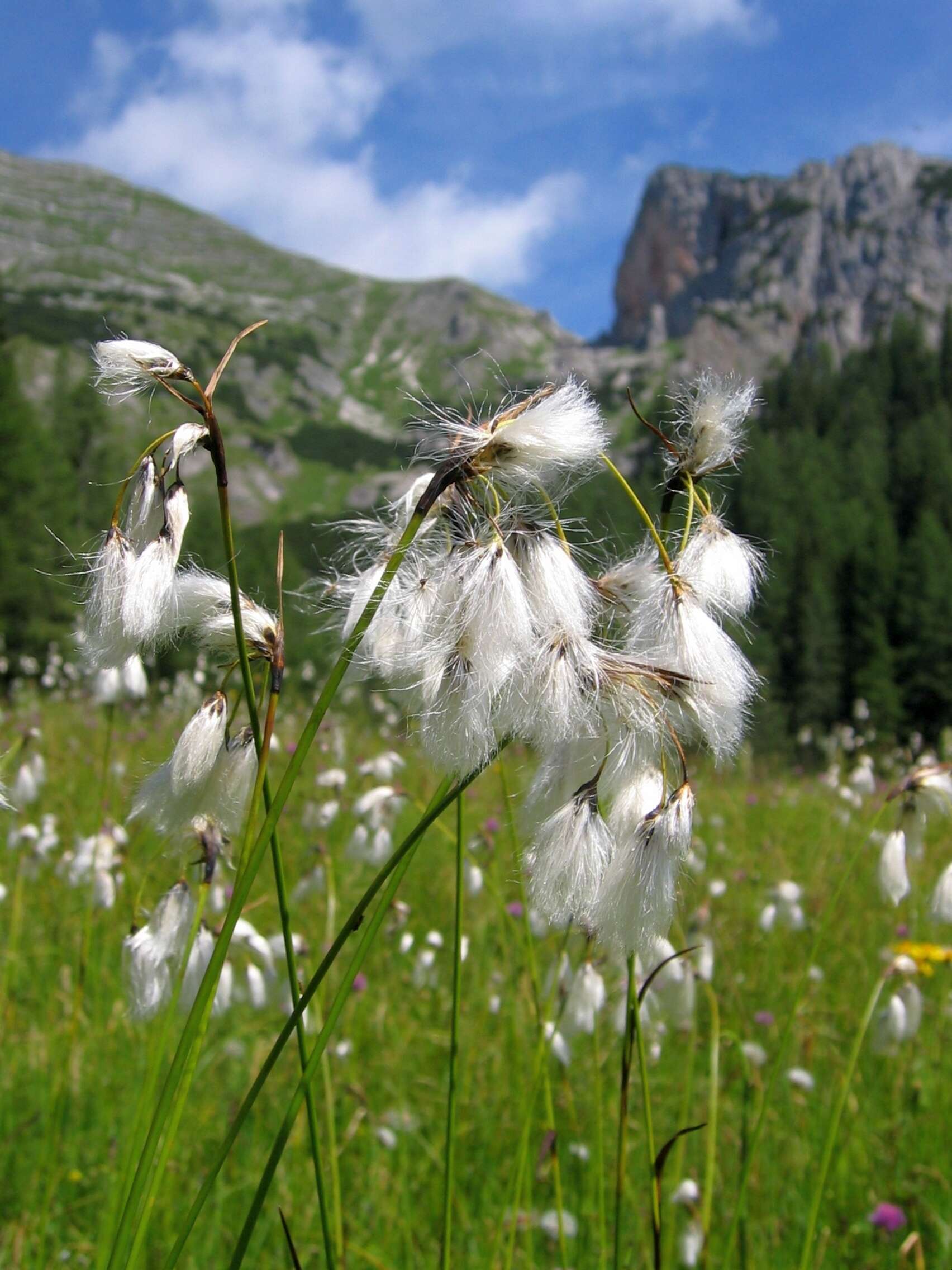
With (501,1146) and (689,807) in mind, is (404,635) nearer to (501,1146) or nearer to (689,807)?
(689,807)

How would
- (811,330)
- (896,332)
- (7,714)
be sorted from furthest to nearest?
(811,330)
(896,332)
(7,714)

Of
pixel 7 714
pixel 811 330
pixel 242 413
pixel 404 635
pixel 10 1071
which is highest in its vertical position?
pixel 811 330

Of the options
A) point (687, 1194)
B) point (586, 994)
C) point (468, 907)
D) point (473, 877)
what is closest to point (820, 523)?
point (468, 907)

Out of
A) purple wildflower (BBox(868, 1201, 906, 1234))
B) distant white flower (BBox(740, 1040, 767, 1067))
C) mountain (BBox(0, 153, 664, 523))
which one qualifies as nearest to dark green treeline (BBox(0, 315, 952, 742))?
distant white flower (BBox(740, 1040, 767, 1067))

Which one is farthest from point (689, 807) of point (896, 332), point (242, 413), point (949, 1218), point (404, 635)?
point (242, 413)

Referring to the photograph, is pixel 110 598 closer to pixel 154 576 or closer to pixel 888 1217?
pixel 154 576

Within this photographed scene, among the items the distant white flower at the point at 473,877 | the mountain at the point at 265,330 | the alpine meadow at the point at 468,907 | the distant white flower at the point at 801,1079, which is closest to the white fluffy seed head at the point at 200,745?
the alpine meadow at the point at 468,907
